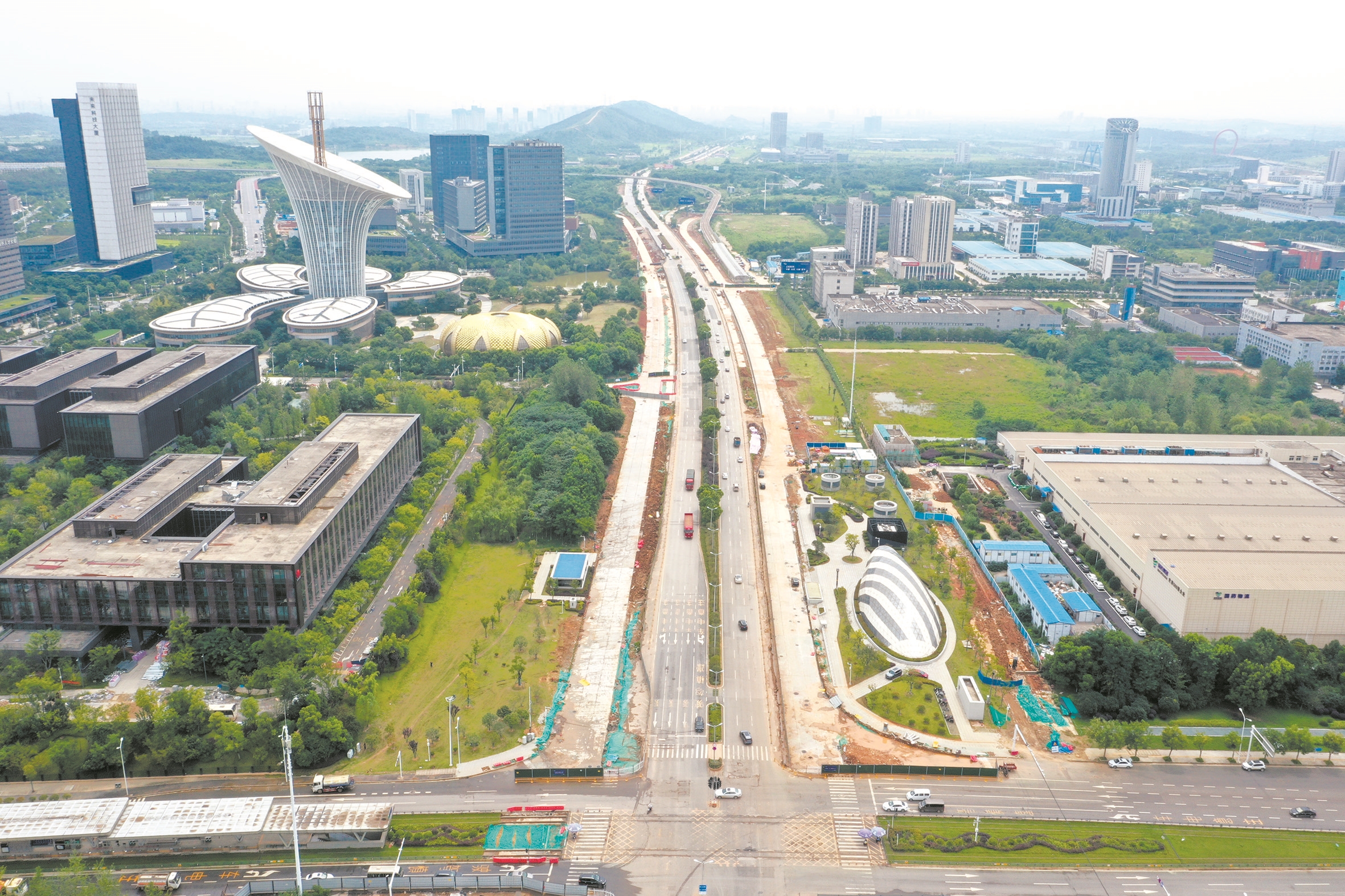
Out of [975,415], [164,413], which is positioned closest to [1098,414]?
[975,415]

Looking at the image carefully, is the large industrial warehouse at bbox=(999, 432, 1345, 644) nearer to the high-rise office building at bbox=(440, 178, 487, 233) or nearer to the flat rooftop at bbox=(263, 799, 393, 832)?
the flat rooftop at bbox=(263, 799, 393, 832)

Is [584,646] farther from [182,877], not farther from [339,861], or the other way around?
[182,877]

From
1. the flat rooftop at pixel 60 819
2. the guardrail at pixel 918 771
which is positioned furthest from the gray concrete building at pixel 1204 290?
the flat rooftop at pixel 60 819

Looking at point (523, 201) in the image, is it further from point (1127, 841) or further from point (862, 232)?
point (1127, 841)

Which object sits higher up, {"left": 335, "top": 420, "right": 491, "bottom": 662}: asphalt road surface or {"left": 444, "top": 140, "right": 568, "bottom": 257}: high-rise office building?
{"left": 444, "top": 140, "right": 568, "bottom": 257}: high-rise office building

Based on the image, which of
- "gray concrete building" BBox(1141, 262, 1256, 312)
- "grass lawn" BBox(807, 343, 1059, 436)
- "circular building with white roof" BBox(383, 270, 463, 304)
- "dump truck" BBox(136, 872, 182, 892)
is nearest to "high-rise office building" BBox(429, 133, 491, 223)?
"circular building with white roof" BBox(383, 270, 463, 304)

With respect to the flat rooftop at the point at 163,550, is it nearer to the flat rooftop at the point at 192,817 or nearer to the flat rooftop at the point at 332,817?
the flat rooftop at the point at 192,817

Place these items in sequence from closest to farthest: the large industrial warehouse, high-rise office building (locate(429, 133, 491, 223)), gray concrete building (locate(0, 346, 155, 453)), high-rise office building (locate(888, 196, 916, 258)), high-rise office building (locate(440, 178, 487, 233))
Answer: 1. the large industrial warehouse
2. gray concrete building (locate(0, 346, 155, 453))
3. high-rise office building (locate(440, 178, 487, 233))
4. high-rise office building (locate(888, 196, 916, 258))
5. high-rise office building (locate(429, 133, 491, 223))
